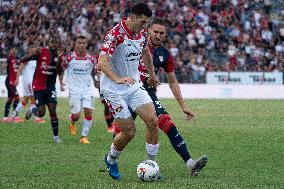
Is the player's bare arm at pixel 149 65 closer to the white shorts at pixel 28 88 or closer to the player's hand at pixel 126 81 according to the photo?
the player's hand at pixel 126 81

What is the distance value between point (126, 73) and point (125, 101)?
0.42 m

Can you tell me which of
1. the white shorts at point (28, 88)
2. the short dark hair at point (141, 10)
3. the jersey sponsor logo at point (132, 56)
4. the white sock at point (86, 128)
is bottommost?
the white shorts at point (28, 88)

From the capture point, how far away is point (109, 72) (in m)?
11.0

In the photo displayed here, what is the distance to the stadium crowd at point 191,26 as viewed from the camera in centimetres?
4331

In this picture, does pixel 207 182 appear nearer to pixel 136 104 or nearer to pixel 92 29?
pixel 136 104

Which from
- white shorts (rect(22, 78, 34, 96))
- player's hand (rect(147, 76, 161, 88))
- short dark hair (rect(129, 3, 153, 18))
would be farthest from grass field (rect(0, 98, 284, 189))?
short dark hair (rect(129, 3, 153, 18))

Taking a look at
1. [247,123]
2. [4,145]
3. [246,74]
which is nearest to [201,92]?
[246,74]

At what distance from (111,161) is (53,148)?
5059 mm

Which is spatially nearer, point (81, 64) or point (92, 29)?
point (81, 64)

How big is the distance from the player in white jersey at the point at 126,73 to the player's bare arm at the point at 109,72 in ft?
0.05

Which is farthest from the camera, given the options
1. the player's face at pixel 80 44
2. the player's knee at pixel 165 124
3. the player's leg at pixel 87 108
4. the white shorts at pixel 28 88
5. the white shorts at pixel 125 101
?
the white shorts at pixel 28 88

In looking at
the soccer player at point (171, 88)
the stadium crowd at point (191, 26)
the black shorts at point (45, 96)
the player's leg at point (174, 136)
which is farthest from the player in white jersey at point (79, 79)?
the stadium crowd at point (191, 26)

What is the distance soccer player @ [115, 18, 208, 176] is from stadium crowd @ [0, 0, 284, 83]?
1145 inches

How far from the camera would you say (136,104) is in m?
11.6
